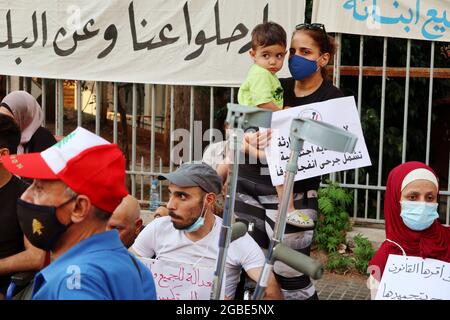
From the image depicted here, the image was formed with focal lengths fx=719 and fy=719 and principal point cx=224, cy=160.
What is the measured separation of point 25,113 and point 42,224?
2.61 metres

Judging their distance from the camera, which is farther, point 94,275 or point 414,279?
point 414,279

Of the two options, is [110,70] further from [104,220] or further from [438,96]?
[104,220]

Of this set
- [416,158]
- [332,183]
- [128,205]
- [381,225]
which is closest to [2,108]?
[128,205]

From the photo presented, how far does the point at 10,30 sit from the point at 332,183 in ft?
10.7

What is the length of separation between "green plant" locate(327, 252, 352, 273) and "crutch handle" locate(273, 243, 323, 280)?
4.10m

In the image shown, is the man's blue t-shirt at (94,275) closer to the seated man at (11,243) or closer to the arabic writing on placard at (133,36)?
the seated man at (11,243)

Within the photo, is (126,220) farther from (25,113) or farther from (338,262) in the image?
(338,262)

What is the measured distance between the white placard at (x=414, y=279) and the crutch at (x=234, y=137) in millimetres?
1323

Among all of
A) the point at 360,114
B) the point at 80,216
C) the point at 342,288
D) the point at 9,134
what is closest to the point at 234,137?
the point at 80,216

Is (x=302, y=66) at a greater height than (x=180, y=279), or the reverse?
(x=302, y=66)

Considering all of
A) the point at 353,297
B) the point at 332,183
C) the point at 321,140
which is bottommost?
the point at 353,297

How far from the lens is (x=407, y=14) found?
19.0ft

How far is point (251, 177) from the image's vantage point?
3.81 meters

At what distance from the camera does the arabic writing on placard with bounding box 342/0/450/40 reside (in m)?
5.73
